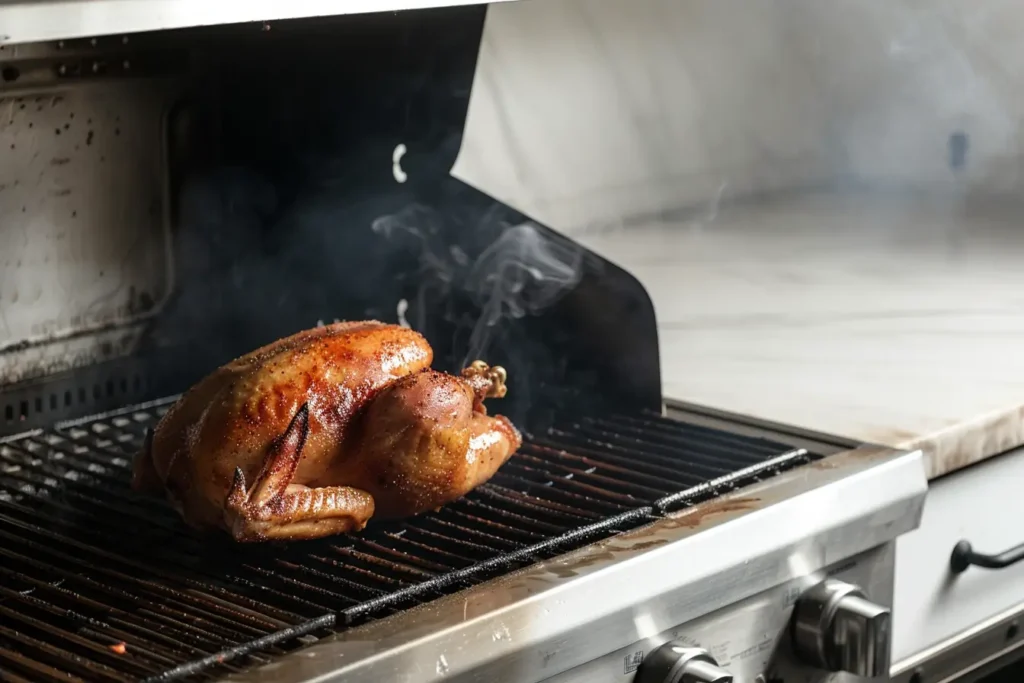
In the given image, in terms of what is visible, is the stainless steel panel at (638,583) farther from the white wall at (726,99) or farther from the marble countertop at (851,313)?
the white wall at (726,99)

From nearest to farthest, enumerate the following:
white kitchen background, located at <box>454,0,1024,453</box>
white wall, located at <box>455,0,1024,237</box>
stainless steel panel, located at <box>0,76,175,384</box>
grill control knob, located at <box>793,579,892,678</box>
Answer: grill control knob, located at <box>793,579,892,678</box>, stainless steel panel, located at <box>0,76,175,384</box>, white kitchen background, located at <box>454,0,1024,453</box>, white wall, located at <box>455,0,1024,237</box>

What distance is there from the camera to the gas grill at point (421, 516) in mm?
1089

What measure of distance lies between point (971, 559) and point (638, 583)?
1.99ft

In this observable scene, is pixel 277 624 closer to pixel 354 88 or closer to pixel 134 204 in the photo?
pixel 134 204

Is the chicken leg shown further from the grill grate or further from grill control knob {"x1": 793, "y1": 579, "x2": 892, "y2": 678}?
grill control knob {"x1": 793, "y1": 579, "x2": 892, "y2": 678}

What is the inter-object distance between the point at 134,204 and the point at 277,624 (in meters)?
0.75

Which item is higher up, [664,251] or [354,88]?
[354,88]

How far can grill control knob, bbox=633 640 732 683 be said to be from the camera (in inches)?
46.4

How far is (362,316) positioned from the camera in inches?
71.1

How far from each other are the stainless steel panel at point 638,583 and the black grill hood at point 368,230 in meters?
0.32

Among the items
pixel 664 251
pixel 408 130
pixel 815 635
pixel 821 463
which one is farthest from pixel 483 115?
pixel 815 635

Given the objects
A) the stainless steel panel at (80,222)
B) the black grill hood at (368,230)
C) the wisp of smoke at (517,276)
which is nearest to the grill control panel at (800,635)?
the black grill hood at (368,230)

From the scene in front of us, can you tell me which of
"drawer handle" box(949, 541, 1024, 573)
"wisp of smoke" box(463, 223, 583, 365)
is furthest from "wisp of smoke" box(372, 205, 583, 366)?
"drawer handle" box(949, 541, 1024, 573)

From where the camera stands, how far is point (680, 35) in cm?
275
